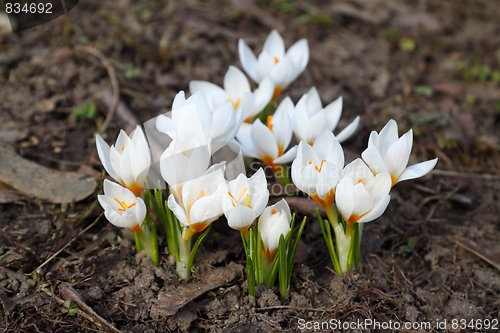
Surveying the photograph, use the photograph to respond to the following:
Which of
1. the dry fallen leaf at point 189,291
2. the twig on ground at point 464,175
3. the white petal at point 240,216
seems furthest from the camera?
the twig on ground at point 464,175

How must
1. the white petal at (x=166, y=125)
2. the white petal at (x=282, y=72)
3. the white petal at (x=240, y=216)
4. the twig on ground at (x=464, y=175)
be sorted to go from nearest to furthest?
1. the white petal at (x=240, y=216)
2. the white petal at (x=166, y=125)
3. the white petal at (x=282, y=72)
4. the twig on ground at (x=464, y=175)

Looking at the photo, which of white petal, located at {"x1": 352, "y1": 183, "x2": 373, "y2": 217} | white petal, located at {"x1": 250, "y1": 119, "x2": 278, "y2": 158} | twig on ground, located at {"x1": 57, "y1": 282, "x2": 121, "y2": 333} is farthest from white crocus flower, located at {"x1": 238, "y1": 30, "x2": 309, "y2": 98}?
twig on ground, located at {"x1": 57, "y1": 282, "x2": 121, "y2": 333}

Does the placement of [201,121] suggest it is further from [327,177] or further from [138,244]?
[138,244]

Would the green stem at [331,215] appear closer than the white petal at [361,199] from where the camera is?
No

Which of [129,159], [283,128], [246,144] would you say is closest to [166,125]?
[129,159]

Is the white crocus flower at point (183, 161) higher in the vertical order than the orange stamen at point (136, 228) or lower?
higher

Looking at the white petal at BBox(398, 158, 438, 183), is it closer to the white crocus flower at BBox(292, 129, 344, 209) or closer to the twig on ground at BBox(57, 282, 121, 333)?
the white crocus flower at BBox(292, 129, 344, 209)

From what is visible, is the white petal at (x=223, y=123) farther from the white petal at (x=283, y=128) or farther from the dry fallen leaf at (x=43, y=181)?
the dry fallen leaf at (x=43, y=181)

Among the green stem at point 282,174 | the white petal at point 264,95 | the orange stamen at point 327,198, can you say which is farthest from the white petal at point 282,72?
the orange stamen at point 327,198
